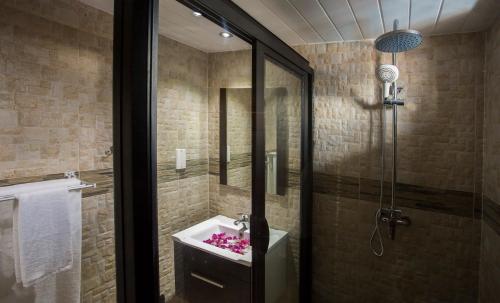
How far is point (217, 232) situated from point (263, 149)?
0.89 meters

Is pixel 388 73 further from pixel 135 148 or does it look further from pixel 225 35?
pixel 135 148

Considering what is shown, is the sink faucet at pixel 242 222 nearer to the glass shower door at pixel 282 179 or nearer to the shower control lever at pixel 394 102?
the glass shower door at pixel 282 179

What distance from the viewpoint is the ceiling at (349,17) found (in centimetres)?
131

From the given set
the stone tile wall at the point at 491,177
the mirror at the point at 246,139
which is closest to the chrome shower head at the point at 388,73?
the stone tile wall at the point at 491,177

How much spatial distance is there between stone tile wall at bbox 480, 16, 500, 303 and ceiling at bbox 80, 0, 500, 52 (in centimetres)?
18

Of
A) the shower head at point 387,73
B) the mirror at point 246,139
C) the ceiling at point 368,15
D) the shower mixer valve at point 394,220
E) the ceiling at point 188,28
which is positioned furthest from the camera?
the shower mixer valve at point 394,220

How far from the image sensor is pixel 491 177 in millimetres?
1504

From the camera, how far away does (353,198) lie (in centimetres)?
200

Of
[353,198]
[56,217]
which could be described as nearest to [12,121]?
[56,217]

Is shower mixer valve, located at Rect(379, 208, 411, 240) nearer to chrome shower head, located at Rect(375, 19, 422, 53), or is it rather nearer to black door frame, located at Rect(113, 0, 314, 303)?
chrome shower head, located at Rect(375, 19, 422, 53)

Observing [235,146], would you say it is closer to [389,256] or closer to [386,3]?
[386,3]

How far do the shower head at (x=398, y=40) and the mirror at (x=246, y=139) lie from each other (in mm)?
589

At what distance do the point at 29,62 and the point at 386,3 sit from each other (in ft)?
5.65

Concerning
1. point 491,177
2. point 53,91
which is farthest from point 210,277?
point 491,177
